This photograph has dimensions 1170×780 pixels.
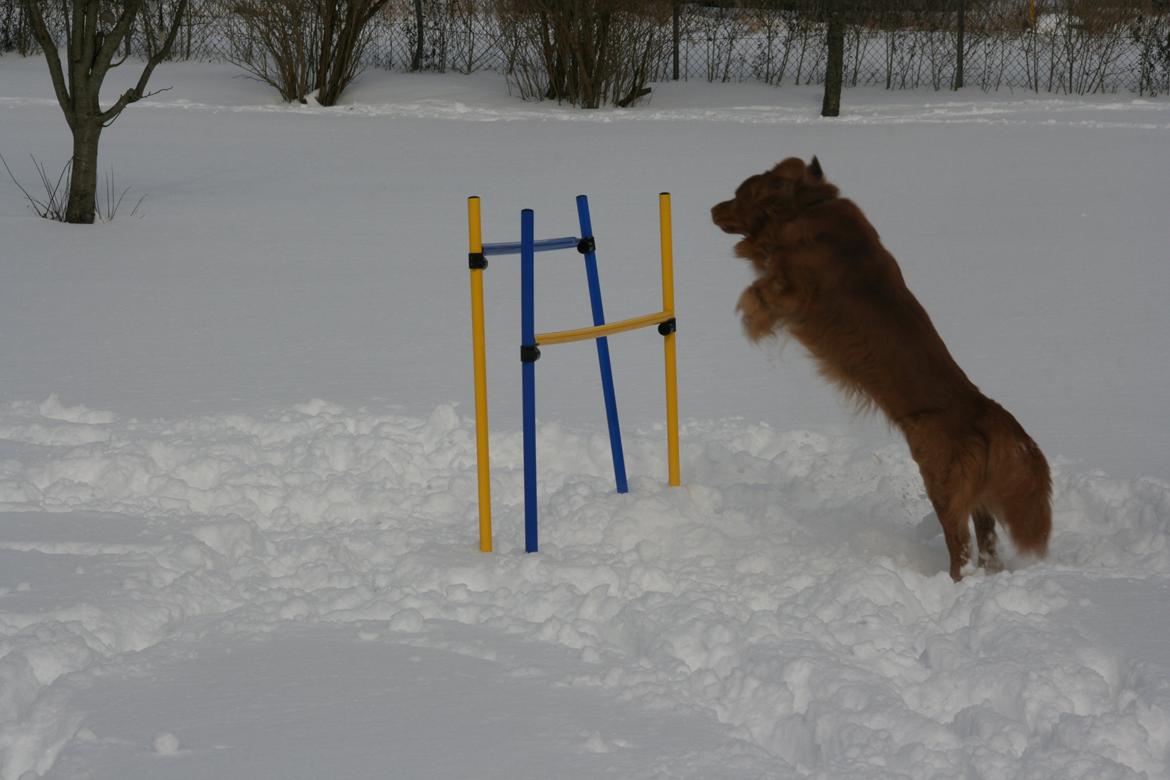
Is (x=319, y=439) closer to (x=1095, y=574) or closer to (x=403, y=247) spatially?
(x=1095, y=574)

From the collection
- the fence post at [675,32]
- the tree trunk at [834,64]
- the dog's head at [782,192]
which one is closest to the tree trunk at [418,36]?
the fence post at [675,32]

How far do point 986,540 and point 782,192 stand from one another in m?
1.21

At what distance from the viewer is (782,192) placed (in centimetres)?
370

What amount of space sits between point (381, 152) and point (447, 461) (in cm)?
A: 748

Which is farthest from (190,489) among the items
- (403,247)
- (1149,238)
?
(1149,238)

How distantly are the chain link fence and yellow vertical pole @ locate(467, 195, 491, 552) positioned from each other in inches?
459

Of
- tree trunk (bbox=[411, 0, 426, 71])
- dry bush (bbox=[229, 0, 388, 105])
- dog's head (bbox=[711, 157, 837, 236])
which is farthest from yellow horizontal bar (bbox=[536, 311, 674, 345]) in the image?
tree trunk (bbox=[411, 0, 426, 71])

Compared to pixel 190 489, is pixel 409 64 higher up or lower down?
higher up

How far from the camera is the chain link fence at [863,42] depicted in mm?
15086

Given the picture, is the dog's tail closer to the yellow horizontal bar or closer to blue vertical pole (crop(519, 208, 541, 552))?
the yellow horizontal bar

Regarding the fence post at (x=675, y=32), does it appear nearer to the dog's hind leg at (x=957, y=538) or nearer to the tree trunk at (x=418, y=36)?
the tree trunk at (x=418, y=36)

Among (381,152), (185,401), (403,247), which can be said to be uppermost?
(381,152)

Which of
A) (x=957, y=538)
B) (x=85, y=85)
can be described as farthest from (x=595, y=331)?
(x=85, y=85)

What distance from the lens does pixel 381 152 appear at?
11.5 m
